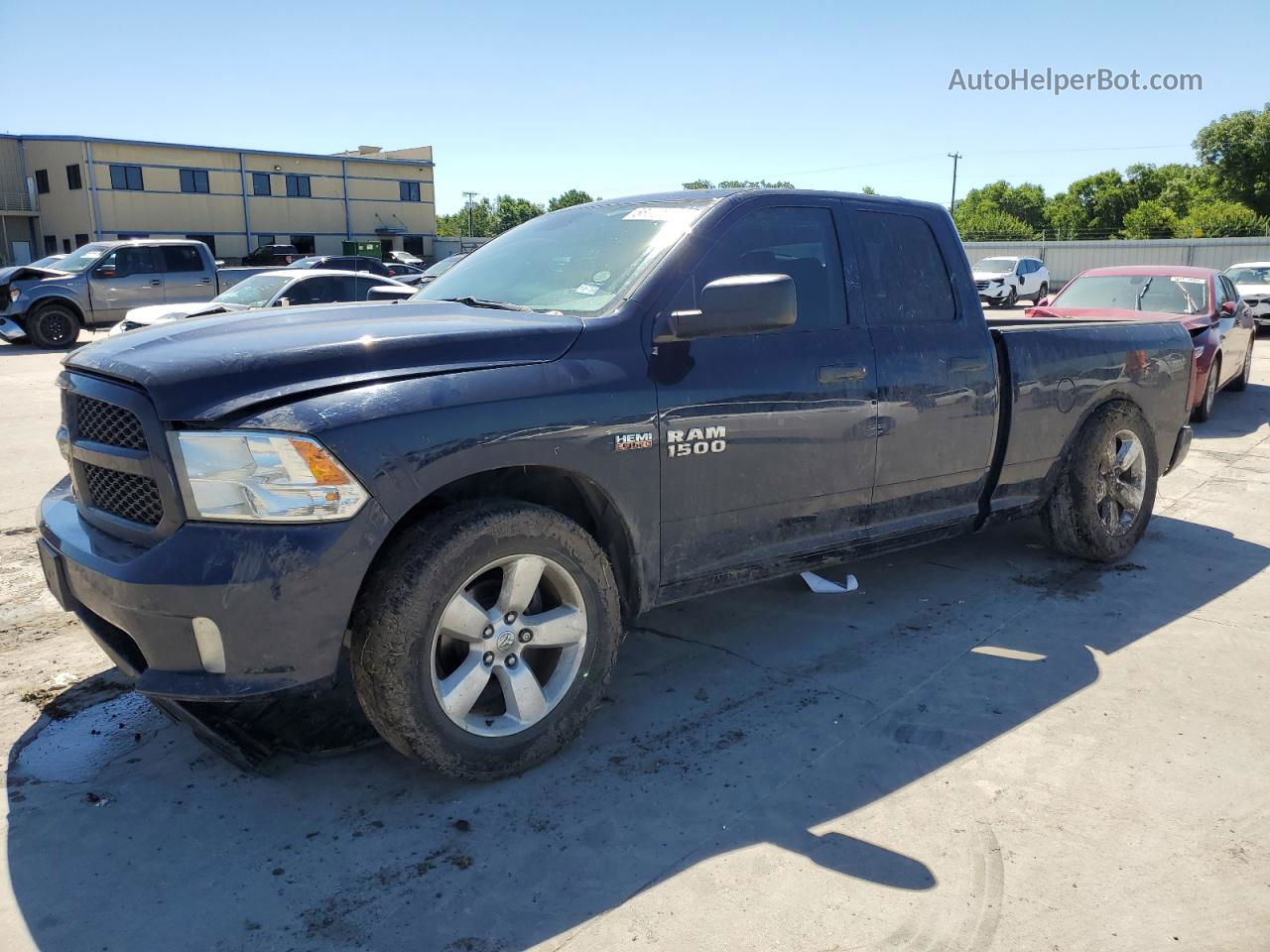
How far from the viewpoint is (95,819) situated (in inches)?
116

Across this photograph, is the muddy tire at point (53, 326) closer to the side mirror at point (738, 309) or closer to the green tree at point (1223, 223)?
the side mirror at point (738, 309)

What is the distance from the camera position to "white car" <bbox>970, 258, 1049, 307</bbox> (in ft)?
96.3

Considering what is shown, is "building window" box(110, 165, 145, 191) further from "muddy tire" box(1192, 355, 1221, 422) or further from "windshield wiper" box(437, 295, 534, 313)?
"windshield wiper" box(437, 295, 534, 313)

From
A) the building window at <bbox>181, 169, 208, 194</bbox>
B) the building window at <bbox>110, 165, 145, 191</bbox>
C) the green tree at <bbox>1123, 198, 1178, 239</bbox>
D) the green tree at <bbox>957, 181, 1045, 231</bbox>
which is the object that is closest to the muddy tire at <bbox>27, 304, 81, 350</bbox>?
the building window at <bbox>110, 165, 145, 191</bbox>

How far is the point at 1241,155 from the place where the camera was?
51.1 metres

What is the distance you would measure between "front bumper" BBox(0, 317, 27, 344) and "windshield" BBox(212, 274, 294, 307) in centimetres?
596

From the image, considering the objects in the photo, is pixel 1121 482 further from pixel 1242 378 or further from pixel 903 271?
pixel 1242 378

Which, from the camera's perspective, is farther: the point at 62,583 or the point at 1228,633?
the point at 1228,633

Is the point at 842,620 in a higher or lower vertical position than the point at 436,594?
lower

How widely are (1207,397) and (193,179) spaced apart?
48.6 meters

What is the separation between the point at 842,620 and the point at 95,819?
10.4 ft

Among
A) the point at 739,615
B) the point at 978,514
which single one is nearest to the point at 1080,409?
the point at 978,514

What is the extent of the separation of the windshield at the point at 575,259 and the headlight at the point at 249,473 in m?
1.22

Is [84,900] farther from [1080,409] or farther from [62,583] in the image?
[1080,409]
